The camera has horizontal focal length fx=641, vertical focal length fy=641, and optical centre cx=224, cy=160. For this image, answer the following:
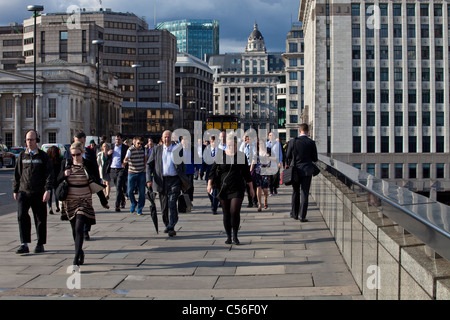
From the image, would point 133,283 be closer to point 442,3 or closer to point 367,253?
point 367,253

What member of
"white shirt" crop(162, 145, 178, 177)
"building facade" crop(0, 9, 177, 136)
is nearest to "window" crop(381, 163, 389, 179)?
"building facade" crop(0, 9, 177, 136)

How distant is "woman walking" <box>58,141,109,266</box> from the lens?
8.32 meters

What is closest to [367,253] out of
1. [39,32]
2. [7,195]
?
[7,195]

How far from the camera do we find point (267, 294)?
6.54 metres

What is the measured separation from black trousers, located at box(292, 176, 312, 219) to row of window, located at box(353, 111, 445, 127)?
68.0m

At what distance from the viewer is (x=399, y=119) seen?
7988 cm

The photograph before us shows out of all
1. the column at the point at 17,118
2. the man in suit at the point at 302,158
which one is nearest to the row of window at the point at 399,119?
the column at the point at 17,118

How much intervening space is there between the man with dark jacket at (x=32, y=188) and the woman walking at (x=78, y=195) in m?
0.71

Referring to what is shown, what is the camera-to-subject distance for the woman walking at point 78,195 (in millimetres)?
8318

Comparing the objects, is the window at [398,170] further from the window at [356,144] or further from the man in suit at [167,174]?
the man in suit at [167,174]

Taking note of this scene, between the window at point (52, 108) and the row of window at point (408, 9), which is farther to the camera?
the window at point (52, 108)

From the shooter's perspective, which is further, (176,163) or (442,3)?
(442,3)

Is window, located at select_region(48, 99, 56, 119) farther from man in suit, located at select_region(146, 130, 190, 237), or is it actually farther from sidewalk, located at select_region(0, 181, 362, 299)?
man in suit, located at select_region(146, 130, 190, 237)
